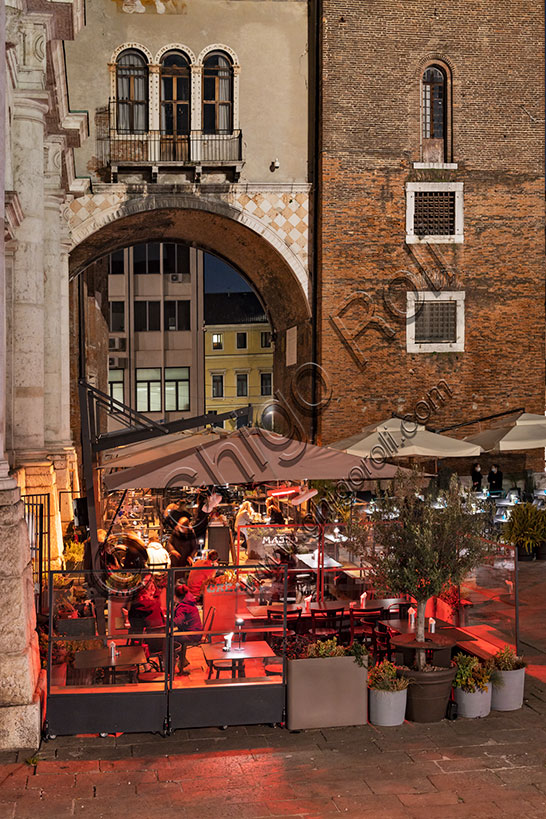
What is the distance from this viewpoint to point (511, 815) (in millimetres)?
6988

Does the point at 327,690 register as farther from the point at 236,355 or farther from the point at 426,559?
the point at 236,355

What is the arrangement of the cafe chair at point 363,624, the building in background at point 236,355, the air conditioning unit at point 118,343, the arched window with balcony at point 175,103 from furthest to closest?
1. the building in background at point 236,355
2. the air conditioning unit at point 118,343
3. the arched window with balcony at point 175,103
4. the cafe chair at point 363,624

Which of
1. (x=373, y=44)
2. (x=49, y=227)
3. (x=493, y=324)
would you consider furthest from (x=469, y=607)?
(x=373, y=44)

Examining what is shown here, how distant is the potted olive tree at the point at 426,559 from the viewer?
9.05 meters

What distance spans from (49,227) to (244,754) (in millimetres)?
14949

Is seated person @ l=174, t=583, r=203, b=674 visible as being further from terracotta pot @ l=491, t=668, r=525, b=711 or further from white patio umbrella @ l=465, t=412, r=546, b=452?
white patio umbrella @ l=465, t=412, r=546, b=452

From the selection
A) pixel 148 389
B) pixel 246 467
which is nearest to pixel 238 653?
pixel 246 467

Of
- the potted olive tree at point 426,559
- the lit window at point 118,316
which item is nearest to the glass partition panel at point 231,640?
the potted olive tree at point 426,559

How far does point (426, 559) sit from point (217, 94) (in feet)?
66.5

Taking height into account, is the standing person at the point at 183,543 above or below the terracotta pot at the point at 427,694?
above

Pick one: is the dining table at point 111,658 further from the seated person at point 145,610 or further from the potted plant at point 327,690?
the potted plant at point 327,690

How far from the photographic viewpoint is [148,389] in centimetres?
5866

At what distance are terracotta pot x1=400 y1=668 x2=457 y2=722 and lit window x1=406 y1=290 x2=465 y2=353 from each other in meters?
17.7

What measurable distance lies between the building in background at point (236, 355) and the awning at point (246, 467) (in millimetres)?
50097
